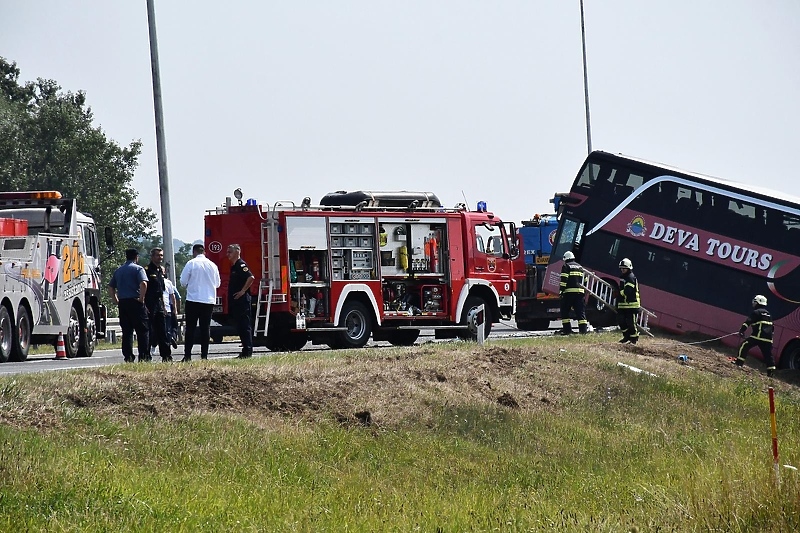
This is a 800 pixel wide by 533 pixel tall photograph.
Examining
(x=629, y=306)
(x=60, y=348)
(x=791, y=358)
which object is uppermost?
(x=629, y=306)

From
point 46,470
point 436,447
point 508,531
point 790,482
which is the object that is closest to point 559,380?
point 436,447

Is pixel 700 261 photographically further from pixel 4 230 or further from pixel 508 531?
pixel 508 531

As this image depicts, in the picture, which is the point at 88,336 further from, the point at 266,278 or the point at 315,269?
the point at 315,269

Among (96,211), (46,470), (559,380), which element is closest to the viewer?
(46,470)

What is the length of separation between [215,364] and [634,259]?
47.2 ft

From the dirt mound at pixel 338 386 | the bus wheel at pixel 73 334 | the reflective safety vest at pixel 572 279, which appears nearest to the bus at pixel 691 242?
the reflective safety vest at pixel 572 279

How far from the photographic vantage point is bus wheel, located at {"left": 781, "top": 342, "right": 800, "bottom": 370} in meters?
25.9

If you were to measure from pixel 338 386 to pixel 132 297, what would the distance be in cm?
358

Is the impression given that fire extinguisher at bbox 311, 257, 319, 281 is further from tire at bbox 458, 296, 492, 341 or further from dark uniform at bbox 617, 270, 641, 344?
dark uniform at bbox 617, 270, 641, 344

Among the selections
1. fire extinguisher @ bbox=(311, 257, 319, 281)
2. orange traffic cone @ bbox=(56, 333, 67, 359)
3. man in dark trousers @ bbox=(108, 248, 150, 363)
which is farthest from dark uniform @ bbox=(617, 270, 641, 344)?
orange traffic cone @ bbox=(56, 333, 67, 359)

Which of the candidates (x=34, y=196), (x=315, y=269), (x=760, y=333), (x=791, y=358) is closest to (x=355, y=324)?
(x=315, y=269)

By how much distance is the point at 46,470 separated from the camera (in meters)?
9.80

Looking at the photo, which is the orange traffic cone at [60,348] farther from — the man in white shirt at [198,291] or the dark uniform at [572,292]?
the dark uniform at [572,292]

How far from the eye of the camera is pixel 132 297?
17297mm
